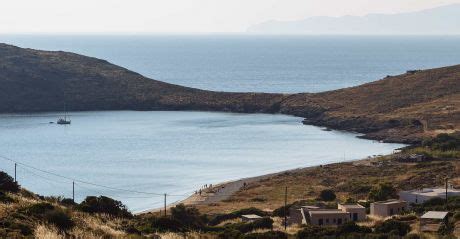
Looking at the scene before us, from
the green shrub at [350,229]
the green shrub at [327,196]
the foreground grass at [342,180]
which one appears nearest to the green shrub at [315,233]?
the green shrub at [350,229]

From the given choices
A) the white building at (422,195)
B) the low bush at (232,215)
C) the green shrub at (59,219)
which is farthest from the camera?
the white building at (422,195)

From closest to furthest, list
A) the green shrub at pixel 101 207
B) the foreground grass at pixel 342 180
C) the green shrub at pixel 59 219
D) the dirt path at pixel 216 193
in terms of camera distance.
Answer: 1. the green shrub at pixel 59 219
2. the green shrub at pixel 101 207
3. the foreground grass at pixel 342 180
4. the dirt path at pixel 216 193

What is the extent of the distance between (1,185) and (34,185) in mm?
34010

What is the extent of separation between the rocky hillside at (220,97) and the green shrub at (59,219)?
81.8 m

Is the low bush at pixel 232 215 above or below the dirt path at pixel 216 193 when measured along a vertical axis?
above

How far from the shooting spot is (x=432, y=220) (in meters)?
46.0

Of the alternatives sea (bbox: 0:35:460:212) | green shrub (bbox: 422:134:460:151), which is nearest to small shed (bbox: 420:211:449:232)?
sea (bbox: 0:35:460:212)

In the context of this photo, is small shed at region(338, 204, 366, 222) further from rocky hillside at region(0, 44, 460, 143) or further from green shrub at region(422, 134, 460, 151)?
rocky hillside at region(0, 44, 460, 143)

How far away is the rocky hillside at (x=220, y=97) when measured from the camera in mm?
125875

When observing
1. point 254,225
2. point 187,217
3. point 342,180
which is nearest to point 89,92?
point 342,180

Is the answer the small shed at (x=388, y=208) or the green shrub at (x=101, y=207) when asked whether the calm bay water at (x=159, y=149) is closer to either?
the small shed at (x=388, y=208)

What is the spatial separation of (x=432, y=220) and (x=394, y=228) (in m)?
3.71

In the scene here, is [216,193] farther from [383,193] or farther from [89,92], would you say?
[89,92]

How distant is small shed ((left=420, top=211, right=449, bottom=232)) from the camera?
1709 inches
